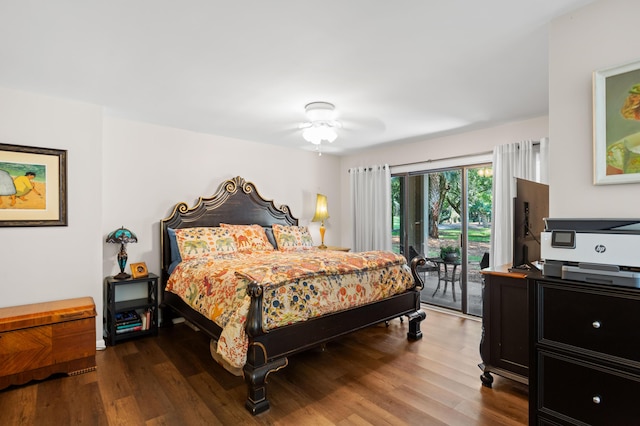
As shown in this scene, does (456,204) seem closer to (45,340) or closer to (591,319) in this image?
(591,319)

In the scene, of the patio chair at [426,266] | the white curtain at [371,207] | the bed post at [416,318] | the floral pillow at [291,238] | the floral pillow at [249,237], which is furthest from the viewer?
the white curtain at [371,207]

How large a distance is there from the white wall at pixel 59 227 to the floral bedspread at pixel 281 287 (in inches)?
33.5

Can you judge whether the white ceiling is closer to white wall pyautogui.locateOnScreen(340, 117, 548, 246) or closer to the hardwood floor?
white wall pyautogui.locateOnScreen(340, 117, 548, 246)

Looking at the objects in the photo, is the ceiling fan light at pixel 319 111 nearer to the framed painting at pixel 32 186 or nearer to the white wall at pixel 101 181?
the white wall at pixel 101 181

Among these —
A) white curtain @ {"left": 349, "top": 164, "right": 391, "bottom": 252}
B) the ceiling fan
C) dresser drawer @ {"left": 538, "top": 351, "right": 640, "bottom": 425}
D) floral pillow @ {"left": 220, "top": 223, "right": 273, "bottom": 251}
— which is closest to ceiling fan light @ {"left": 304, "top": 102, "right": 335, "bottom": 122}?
the ceiling fan

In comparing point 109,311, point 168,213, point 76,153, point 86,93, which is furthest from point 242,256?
point 86,93

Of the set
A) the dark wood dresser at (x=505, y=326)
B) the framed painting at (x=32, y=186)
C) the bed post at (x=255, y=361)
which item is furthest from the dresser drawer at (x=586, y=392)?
the framed painting at (x=32, y=186)

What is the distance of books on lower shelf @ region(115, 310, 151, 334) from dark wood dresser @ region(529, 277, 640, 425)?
347 centimetres

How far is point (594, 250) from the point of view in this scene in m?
1.40

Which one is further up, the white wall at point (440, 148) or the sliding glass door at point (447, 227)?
the white wall at point (440, 148)

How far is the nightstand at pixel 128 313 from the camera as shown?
3.28 metres

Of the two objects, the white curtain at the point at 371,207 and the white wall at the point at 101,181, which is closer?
the white wall at the point at 101,181

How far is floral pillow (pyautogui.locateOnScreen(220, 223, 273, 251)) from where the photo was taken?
412cm

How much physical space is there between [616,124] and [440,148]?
3.07m
